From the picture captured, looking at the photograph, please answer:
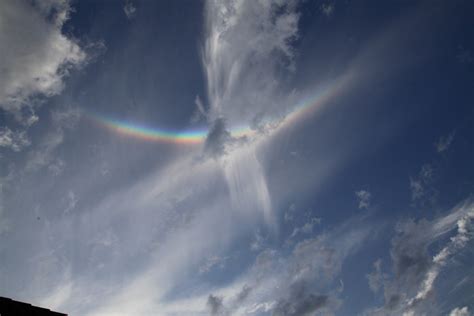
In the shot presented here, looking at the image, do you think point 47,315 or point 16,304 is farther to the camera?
point 47,315

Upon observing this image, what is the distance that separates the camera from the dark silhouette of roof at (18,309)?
14156mm

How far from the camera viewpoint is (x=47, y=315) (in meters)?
15.6

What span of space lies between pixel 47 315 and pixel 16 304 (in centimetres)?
182

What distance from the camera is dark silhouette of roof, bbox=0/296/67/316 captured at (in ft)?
46.4

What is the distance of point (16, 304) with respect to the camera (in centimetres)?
1448

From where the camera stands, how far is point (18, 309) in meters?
14.6
